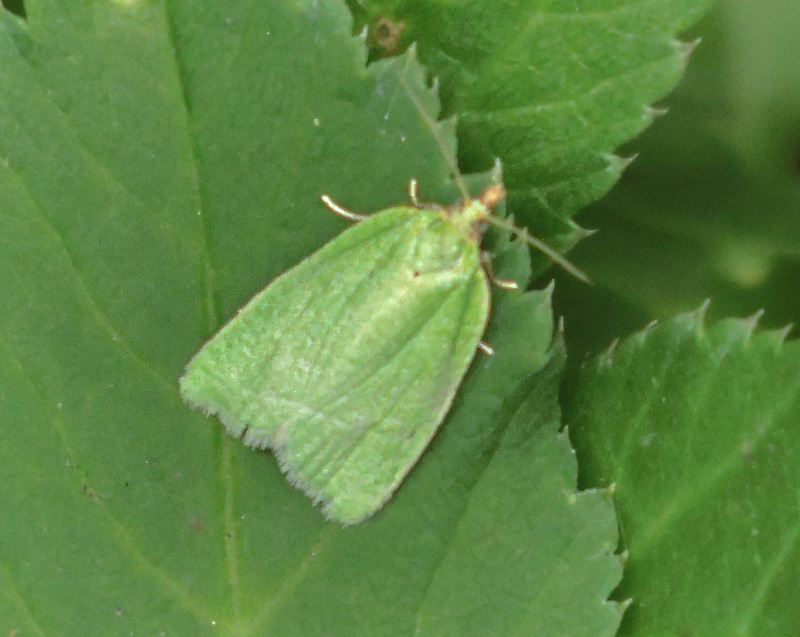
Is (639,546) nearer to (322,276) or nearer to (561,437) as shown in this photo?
(561,437)

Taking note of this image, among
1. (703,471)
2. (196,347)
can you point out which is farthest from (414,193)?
(703,471)

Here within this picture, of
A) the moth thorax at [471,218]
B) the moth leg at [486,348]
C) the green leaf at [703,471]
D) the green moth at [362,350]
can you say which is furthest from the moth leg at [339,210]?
the green leaf at [703,471]

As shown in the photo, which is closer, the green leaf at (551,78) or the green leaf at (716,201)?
the green leaf at (551,78)

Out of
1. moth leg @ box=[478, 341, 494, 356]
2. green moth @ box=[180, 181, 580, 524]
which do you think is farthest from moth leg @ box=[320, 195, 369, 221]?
moth leg @ box=[478, 341, 494, 356]

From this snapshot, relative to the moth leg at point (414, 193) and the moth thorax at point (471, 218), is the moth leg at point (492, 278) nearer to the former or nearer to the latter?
the moth thorax at point (471, 218)

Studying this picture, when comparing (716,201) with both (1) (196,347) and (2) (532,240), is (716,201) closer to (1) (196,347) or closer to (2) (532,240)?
(2) (532,240)

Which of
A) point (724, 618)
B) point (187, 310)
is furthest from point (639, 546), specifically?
point (187, 310)
